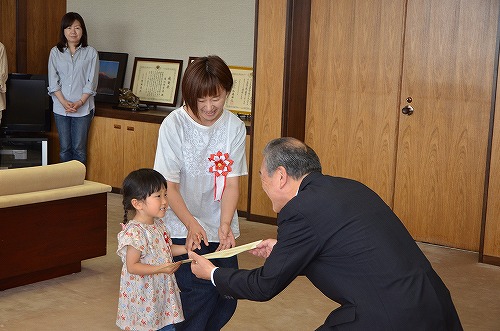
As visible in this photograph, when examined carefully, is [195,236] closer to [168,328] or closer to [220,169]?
[220,169]

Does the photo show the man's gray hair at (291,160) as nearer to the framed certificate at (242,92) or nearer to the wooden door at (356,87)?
the wooden door at (356,87)

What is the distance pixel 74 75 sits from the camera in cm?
732

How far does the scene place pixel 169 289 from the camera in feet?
11.4

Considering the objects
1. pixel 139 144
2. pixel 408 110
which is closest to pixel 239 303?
pixel 408 110

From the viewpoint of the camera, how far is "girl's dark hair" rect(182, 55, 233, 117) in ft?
10.5

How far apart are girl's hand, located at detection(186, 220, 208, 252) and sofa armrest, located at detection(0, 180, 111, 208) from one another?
1.63m

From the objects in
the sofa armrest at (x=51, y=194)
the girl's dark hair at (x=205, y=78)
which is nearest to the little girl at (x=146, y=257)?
the girl's dark hair at (x=205, y=78)

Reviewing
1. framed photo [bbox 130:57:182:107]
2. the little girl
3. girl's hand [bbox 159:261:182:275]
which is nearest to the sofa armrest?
the little girl

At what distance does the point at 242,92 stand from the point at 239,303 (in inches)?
107

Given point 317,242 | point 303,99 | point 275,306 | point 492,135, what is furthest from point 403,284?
point 303,99

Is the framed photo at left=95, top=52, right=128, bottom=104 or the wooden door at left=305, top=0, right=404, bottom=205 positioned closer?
the wooden door at left=305, top=0, right=404, bottom=205

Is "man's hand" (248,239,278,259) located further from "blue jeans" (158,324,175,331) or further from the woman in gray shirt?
the woman in gray shirt

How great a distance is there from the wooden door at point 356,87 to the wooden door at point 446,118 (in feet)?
0.34

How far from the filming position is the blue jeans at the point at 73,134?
24.3 ft
